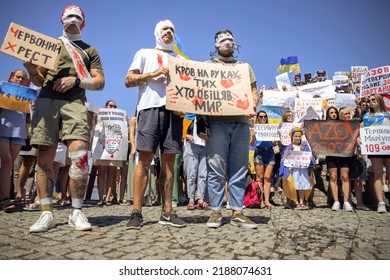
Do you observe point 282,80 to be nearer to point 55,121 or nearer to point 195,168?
point 195,168

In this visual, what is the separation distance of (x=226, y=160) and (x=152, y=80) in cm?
154

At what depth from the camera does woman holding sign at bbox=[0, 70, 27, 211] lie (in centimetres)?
497

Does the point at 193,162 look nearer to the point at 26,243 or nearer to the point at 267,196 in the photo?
the point at 267,196

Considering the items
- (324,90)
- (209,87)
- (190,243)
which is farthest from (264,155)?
(324,90)

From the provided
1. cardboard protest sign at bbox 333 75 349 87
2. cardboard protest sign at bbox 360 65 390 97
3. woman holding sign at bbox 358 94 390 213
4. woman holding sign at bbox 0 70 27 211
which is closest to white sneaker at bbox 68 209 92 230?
woman holding sign at bbox 0 70 27 211

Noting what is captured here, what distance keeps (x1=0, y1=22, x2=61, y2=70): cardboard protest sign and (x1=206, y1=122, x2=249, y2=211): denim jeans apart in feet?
7.28

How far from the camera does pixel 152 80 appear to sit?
12.5ft

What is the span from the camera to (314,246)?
2.82 metres

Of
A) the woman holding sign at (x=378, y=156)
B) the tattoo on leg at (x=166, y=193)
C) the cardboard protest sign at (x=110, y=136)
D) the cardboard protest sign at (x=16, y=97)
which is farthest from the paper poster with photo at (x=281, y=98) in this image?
the cardboard protest sign at (x=16, y=97)

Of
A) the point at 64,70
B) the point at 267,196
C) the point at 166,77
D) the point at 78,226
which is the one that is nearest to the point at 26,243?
the point at 78,226

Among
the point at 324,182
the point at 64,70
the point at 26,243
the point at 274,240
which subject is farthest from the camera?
the point at 324,182

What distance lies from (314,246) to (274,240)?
40 centimetres

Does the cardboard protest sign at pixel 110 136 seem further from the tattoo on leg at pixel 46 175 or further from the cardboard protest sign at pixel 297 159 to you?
the cardboard protest sign at pixel 297 159

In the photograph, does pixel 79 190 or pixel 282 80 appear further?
pixel 282 80
